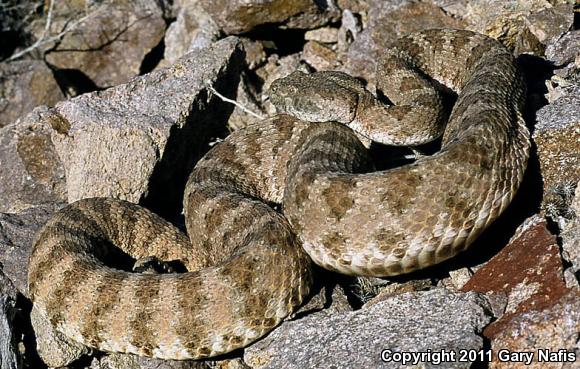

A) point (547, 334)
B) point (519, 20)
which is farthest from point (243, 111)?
point (547, 334)

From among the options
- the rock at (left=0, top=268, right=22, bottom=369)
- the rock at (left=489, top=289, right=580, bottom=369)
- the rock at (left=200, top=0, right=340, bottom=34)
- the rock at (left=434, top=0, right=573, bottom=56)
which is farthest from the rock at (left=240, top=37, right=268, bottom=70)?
the rock at (left=489, top=289, right=580, bottom=369)

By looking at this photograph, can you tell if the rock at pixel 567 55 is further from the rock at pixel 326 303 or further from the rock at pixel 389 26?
the rock at pixel 326 303

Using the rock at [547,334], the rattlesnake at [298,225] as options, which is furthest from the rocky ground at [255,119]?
the rattlesnake at [298,225]

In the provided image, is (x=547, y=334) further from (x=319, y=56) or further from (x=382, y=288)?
(x=319, y=56)

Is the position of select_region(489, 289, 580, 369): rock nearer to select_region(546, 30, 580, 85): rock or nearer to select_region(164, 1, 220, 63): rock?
select_region(546, 30, 580, 85): rock

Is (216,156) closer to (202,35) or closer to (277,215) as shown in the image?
(277,215)
